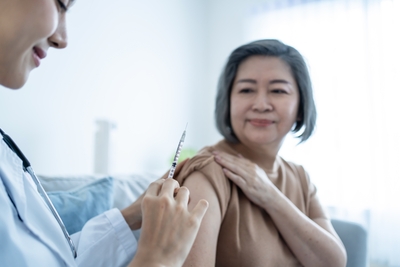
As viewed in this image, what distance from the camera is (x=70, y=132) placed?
6.88ft

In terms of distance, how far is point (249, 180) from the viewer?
1.00 metres

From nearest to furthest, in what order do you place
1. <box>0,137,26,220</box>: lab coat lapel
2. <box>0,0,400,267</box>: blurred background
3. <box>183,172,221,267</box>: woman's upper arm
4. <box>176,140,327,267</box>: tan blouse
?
<box>0,137,26,220</box>: lab coat lapel
<box>183,172,221,267</box>: woman's upper arm
<box>176,140,327,267</box>: tan blouse
<box>0,0,400,267</box>: blurred background

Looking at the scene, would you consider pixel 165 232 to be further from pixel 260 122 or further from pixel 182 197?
pixel 260 122

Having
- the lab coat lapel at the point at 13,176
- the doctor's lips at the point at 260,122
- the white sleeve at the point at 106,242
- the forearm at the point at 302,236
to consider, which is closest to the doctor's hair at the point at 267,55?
the doctor's lips at the point at 260,122

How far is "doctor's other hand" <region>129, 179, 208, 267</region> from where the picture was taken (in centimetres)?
52

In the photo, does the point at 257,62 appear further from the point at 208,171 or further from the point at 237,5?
the point at 237,5

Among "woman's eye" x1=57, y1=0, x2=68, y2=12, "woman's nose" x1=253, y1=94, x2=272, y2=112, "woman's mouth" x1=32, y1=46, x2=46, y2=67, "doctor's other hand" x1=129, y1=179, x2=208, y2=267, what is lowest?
"doctor's other hand" x1=129, y1=179, x2=208, y2=267

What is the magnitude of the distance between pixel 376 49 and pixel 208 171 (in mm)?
2287

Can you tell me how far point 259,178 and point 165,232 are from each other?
55 cm

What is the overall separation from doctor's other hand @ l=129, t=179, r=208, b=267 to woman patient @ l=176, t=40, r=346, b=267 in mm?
308

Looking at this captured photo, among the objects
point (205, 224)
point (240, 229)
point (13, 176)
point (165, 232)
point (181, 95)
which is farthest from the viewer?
point (181, 95)

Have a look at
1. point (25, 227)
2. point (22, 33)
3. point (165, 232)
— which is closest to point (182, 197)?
point (165, 232)

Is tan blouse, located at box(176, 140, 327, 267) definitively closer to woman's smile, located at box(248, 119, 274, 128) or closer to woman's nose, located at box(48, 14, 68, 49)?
woman's smile, located at box(248, 119, 274, 128)

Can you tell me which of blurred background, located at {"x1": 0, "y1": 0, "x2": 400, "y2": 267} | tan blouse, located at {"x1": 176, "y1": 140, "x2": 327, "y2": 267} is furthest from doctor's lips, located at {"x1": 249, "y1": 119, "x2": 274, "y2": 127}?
blurred background, located at {"x1": 0, "y1": 0, "x2": 400, "y2": 267}
